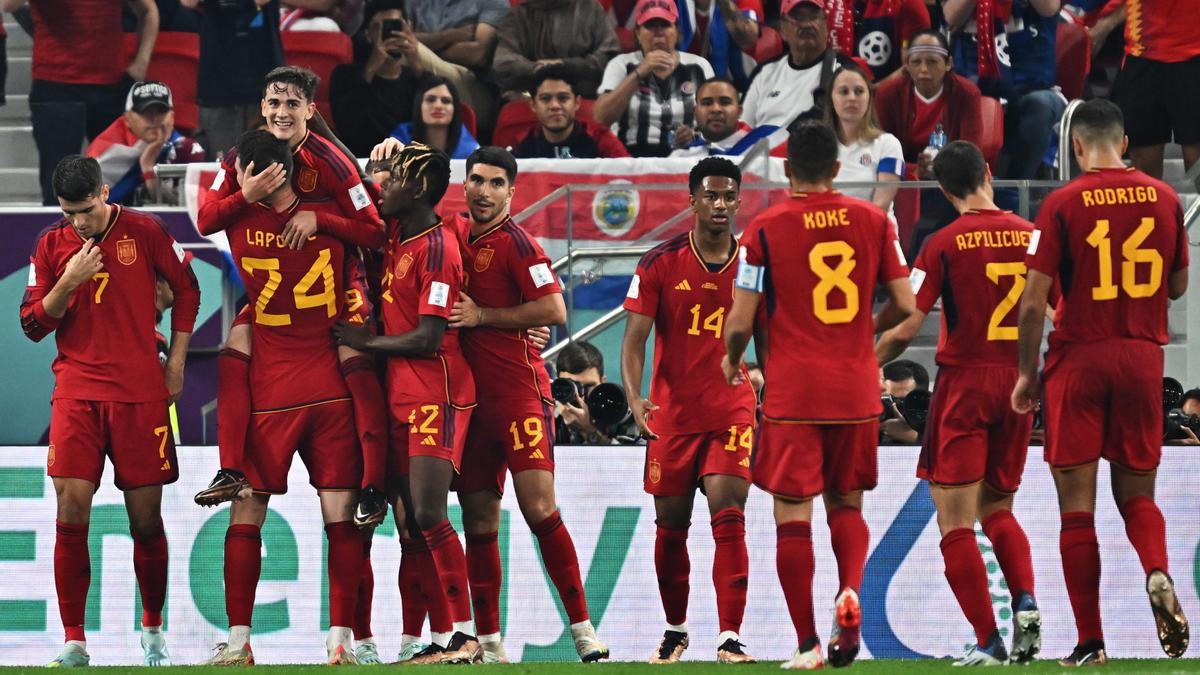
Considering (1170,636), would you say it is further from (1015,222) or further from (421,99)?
(421,99)

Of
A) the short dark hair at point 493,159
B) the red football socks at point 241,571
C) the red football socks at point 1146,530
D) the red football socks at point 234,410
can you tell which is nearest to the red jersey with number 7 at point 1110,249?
the red football socks at point 1146,530

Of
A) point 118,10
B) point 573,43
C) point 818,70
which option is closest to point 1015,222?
point 818,70

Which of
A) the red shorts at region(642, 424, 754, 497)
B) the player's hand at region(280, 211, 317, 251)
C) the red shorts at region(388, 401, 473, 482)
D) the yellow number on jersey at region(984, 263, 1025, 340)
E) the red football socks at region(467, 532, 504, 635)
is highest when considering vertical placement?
the player's hand at region(280, 211, 317, 251)

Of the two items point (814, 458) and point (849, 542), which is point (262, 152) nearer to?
point (814, 458)

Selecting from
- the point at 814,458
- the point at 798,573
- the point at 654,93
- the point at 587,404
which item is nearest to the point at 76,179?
the point at 587,404

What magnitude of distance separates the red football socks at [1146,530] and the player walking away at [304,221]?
11.3 feet

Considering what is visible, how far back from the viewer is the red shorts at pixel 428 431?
8695 mm

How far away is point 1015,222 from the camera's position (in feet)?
27.5

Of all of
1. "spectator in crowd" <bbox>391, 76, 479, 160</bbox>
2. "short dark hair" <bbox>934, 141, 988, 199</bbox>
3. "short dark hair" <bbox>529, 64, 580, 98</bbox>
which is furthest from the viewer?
"short dark hair" <bbox>529, 64, 580, 98</bbox>

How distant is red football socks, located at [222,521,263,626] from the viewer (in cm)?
892

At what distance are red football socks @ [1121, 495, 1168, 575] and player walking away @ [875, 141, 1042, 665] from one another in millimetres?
471

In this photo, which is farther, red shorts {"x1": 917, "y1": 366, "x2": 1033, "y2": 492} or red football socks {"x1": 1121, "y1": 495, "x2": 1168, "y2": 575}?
red shorts {"x1": 917, "y1": 366, "x2": 1033, "y2": 492}

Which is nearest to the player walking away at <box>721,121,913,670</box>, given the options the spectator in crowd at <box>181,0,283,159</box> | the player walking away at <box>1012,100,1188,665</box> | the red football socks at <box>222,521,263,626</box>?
the player walking away at <box>1012,100,1188,665</box>

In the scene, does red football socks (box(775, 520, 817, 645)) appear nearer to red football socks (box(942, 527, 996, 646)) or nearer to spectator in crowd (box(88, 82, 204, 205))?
red football socks (box(942, 527, 996, 646))
